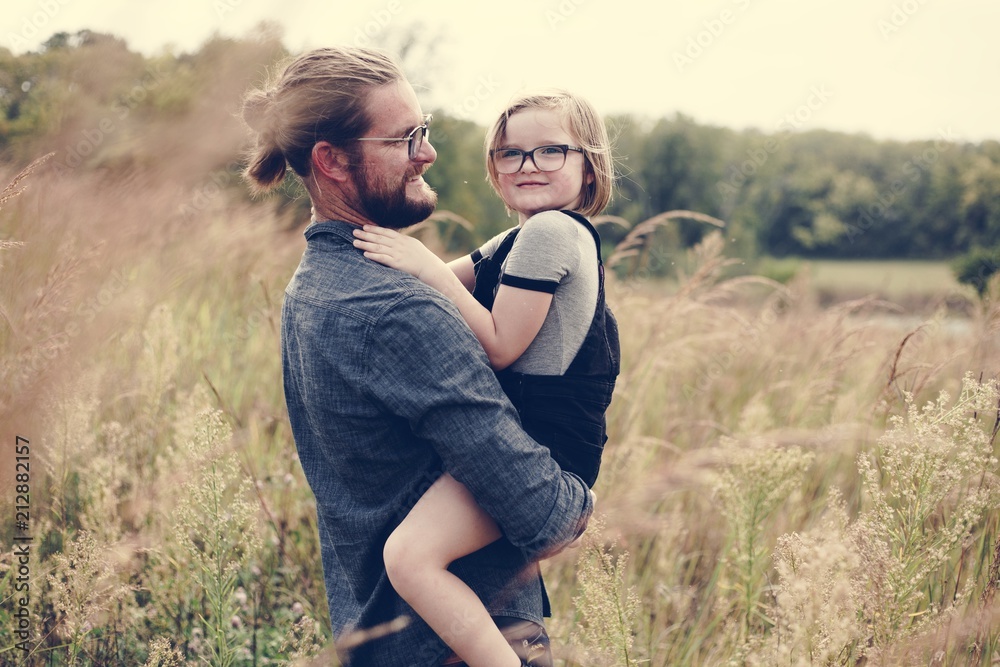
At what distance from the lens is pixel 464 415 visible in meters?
1.36

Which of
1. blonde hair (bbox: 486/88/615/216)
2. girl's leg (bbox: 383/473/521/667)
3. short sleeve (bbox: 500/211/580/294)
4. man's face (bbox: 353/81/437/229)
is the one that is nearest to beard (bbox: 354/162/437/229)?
man's face (bbox: 353/81/437/229)

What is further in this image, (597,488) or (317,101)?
(597,488)

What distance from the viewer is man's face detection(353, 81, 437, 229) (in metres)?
1.60

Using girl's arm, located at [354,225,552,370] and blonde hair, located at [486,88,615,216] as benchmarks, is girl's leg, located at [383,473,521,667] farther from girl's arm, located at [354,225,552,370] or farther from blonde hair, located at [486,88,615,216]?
blonde hair, located at [486,88,615,216]

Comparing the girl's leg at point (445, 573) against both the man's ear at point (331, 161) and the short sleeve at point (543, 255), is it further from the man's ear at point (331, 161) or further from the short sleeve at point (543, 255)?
the man's ear at point (331, 161)

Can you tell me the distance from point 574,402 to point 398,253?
519 mm

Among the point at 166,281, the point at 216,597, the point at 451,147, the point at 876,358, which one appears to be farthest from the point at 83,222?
the point at 451,147

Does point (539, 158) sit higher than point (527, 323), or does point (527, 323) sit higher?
point (539, 158)

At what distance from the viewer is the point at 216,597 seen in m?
1.79

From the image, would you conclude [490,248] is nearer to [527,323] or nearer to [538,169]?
[538,169]

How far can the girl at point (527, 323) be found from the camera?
1.41 metres

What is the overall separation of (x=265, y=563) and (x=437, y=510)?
1.64 metres

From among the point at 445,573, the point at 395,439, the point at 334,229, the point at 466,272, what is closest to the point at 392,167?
the point at 334,229

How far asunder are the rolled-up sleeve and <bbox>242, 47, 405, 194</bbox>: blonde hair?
1.55ft
